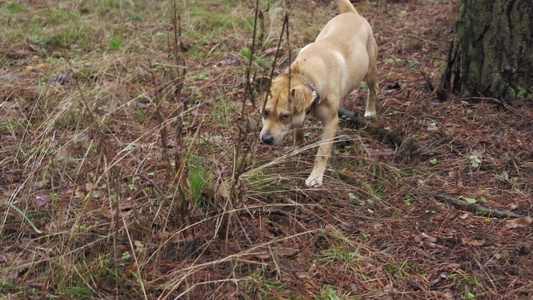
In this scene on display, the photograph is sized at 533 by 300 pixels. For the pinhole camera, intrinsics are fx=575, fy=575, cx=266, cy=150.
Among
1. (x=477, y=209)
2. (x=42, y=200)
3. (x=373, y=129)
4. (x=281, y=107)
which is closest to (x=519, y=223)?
(x=477, y=209)

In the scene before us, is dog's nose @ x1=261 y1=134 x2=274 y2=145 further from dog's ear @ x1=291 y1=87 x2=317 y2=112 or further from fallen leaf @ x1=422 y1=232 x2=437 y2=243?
fallen leaf @ x1=422 y1=232 x2=437 y2=243

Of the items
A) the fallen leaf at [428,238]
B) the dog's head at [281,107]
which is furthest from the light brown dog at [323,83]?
the fallen leaf at [428,238]

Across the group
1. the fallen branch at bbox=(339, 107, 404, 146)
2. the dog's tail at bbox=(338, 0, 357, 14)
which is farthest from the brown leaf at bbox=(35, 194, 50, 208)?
the dog's tail at bbox=(338, 0, 357, 14)

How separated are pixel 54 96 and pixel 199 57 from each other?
2124 mm

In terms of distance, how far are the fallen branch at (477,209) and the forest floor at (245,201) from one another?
0.06ft

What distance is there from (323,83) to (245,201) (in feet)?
4.37

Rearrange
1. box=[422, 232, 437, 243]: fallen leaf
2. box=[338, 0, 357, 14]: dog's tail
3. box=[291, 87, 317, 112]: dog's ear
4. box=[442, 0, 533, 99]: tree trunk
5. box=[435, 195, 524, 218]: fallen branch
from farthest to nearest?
box=[338, 0, 357, 14]: dog's tail < box=[442, 0, 533, 99]: tree trunk < box=[291, 87, 317, 112]: dog's ear < box=[435, 195, 524, 218]: fallen branch < box=[422, 232, 437, 243]: fallen leaf

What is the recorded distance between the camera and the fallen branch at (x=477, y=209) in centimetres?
401

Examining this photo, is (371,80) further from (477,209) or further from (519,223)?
(519,223)

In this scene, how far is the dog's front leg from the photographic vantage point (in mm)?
4332

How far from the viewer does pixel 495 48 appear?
5.38 m

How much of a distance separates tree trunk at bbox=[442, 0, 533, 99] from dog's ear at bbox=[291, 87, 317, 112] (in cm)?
206

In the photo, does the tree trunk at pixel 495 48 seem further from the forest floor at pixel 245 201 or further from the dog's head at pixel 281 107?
the dog's head at pixel 281 107

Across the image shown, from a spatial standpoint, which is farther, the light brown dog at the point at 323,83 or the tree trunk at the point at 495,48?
the tree trunk at the point at 495,48
